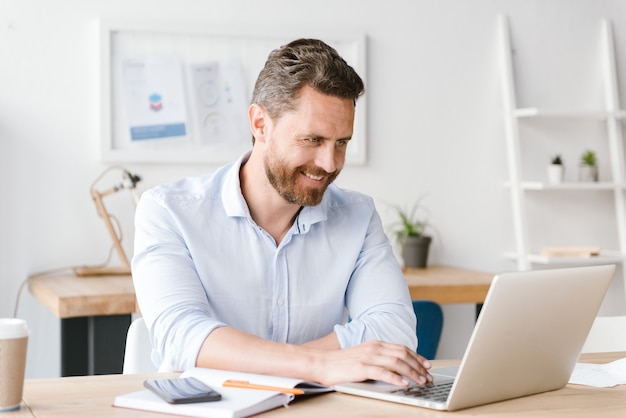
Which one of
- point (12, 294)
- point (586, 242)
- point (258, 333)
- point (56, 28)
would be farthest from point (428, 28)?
point (258, 333)

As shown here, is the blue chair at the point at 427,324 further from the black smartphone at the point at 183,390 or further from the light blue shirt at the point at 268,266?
the black smartphone at the point at 183,390

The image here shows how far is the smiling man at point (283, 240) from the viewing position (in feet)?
6.36

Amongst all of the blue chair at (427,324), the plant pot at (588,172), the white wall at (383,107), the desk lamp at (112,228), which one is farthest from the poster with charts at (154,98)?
the plant pot at (588,172)

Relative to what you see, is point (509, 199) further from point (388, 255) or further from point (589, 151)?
point (388, 255)

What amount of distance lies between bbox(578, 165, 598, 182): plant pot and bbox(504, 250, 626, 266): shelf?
0.36m

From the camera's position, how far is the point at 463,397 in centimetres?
143

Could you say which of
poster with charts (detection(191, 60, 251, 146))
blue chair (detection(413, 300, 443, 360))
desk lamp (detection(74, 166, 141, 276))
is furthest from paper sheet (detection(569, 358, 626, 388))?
poster with charts (detection(191, 60, 251, 146))

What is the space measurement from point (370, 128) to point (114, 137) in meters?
1.12

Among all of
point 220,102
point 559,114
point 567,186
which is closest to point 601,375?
point 220,102

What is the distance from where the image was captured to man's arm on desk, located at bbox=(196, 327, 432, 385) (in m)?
1.58

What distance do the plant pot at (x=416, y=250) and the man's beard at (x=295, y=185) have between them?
195 cm

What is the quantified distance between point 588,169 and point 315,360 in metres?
3.02

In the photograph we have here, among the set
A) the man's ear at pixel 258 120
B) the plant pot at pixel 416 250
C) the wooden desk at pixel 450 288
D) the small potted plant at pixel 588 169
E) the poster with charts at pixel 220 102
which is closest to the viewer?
the man's ear at pixel 258 120

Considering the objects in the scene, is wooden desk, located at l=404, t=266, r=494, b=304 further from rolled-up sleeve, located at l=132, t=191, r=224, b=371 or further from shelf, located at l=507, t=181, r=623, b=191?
rolled-up sleeve, located at l=132, t=191, r=224, b=371
